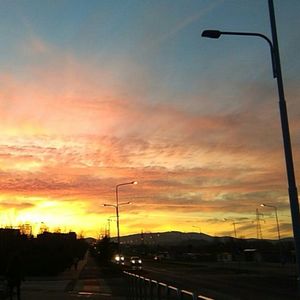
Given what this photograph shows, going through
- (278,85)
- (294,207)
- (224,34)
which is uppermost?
(224,34)

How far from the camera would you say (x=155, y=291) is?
12773mm

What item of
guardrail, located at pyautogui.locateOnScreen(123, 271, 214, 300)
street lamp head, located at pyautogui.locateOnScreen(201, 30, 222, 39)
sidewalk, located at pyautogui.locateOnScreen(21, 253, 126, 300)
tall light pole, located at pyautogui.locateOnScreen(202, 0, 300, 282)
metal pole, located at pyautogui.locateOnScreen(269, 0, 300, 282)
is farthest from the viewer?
sidewalk, located at pyautogui.locateOnScreen(21, 253, 126, 300)

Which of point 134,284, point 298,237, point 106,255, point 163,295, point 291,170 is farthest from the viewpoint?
point 106,255

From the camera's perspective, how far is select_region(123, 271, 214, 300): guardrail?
8.99 meters

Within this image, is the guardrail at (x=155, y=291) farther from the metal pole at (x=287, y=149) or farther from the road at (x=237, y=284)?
the metal pole at (x=287, y=149)

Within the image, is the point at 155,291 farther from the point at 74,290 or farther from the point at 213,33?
the point at 74,290

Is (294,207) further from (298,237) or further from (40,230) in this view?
(40,230)

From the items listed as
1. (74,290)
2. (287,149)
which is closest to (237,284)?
(74,290)

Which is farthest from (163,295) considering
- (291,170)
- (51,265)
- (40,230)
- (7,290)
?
(40,230)

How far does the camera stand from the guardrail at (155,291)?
8992 millimetres

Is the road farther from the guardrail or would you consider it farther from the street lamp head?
the street lamp head

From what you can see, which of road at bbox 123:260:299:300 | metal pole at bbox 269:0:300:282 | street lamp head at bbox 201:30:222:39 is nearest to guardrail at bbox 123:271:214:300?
road at bbox 123:260:299:300

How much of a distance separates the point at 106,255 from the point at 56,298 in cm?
6190

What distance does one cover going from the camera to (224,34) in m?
15.2
